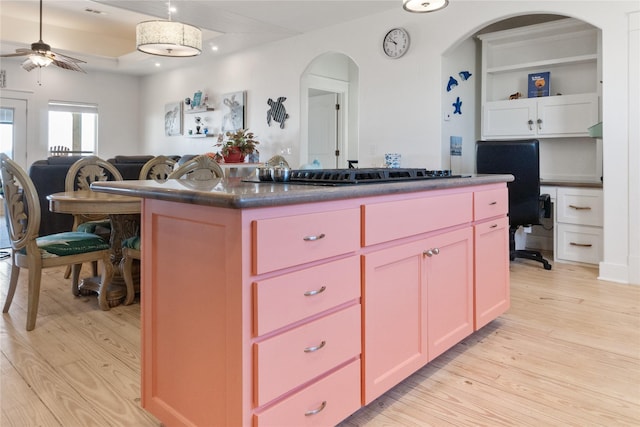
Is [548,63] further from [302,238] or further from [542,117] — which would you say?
[302,238]

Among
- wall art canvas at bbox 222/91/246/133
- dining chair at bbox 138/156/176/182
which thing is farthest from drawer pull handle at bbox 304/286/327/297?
wall art canvas at bbox 222/91/246/133

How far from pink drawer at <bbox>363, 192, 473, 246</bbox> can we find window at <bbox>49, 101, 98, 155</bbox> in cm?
827

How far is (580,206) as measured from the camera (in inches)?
161

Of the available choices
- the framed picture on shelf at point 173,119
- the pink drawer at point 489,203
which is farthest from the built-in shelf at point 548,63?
the framed picture on shelf at point 173,119

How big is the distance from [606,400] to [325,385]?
3.98 feet

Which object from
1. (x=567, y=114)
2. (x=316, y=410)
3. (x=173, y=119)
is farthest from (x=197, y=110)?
(x=316, y=410)

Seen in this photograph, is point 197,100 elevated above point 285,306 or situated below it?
above

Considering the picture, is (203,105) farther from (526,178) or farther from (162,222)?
(162,222)

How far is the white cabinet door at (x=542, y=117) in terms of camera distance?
4.45 m

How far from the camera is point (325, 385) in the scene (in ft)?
4.66

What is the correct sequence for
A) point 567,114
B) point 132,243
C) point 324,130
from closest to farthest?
point 132,243 < point 567,114 < point 324,130

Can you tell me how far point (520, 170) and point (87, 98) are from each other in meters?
7.83

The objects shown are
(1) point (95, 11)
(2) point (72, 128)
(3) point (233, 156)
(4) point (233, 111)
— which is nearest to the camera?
(3) point (233, 156)

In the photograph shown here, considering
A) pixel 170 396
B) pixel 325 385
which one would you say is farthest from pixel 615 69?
pixel 170 396
